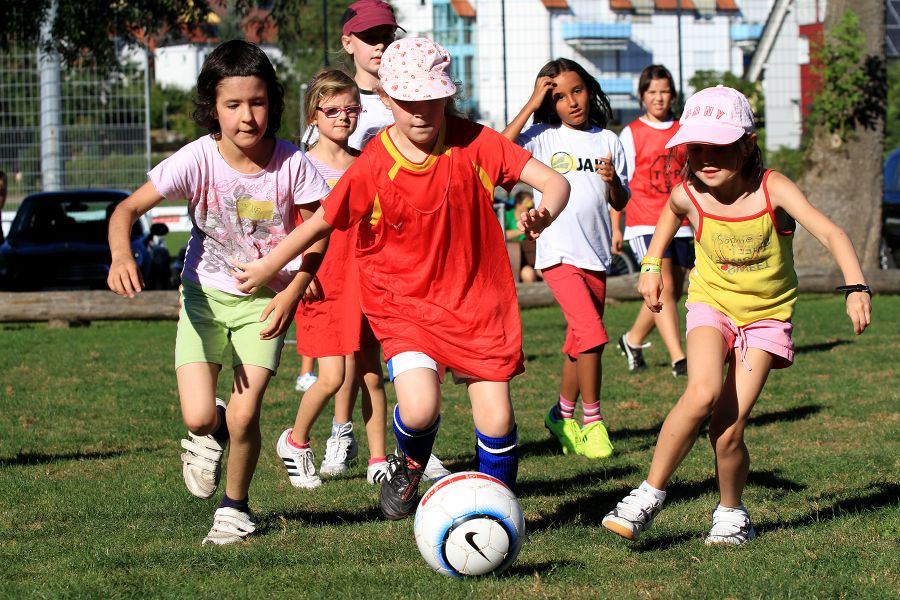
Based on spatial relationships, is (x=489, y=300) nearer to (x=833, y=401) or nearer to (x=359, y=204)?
(x=359, y=204)

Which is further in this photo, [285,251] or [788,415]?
[788,415]

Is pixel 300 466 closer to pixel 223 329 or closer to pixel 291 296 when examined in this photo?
pixel 223 329

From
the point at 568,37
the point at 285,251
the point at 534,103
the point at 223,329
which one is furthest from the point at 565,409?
the point at 568,37

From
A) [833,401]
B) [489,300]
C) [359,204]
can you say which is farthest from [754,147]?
[833,401]

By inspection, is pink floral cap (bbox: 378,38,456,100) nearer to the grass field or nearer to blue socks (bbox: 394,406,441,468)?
blue socks (bbox: 394,406,441,468)

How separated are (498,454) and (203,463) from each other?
1.34 metres

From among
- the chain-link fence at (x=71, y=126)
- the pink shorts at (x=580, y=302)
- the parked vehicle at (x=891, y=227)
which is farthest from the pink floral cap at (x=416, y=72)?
the chain-link fence at (x=71, y=126)

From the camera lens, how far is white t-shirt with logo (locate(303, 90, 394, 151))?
6801mm

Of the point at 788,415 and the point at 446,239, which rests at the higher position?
the point at 446,239

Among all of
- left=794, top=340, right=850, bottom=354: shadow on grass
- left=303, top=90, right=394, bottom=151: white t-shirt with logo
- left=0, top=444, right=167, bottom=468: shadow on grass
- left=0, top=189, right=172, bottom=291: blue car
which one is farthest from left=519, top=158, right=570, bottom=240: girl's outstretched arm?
left=0, top=189, right=172, bottom=291: blue car

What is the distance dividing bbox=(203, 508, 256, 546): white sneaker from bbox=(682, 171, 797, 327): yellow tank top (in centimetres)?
207

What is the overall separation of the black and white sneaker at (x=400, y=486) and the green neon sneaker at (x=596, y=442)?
1913 mm

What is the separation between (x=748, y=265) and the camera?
16.7 feet

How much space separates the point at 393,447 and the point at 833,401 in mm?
3158
